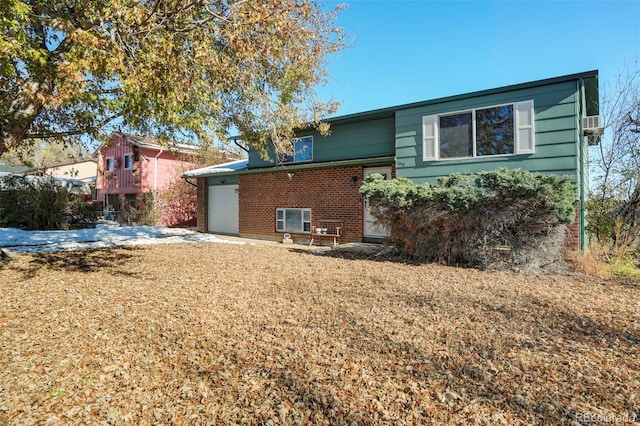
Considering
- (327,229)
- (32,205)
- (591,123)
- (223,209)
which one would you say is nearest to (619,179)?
(591,123)

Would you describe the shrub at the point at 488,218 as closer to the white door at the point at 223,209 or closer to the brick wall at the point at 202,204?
the white door at the point at 223,209

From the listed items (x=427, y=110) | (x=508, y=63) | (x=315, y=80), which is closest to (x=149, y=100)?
(x=315, y=80)

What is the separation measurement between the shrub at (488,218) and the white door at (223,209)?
900 centimetres

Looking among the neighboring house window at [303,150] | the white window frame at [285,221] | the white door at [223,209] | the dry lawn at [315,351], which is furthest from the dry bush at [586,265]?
the white door at [223,209]

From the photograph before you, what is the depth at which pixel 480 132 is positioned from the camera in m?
9.11

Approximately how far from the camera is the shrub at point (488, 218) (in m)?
6.45

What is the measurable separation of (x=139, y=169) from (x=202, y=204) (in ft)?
19.9

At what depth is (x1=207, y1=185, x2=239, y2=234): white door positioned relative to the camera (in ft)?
49.8

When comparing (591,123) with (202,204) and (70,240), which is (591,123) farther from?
(202,204)

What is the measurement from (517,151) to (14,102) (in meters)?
10.4

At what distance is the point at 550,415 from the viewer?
88.0 inches

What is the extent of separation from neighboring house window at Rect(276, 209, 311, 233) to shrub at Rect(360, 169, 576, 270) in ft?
16.4

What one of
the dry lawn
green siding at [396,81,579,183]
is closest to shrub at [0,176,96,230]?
the dry lawn

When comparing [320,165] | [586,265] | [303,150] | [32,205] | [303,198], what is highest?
→ [303,150]
